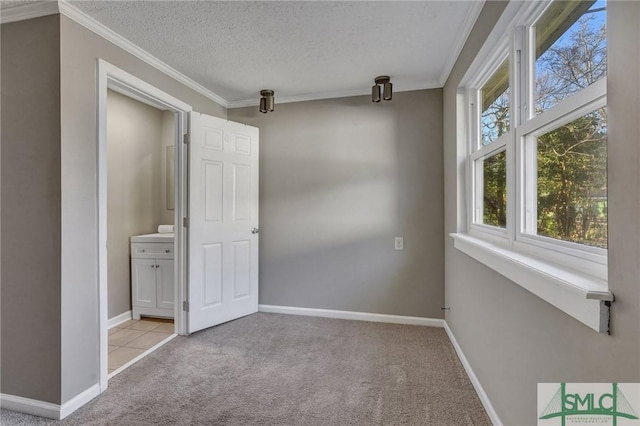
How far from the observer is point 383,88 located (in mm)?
2879

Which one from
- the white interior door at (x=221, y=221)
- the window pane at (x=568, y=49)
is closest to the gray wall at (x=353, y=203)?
the white interior door at (x=221, y=221)

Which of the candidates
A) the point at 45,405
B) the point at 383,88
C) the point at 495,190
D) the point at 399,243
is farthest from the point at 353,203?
the point at 45,405

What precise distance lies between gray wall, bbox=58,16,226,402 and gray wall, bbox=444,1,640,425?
2.35m

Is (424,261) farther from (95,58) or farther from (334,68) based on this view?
(95,58)

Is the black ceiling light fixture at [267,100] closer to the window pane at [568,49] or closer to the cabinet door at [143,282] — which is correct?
the cabinet door at [143,282]

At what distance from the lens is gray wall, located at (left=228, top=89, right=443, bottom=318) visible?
300 cm

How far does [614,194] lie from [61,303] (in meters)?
2.48

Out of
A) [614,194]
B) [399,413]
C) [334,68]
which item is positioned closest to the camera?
[614,194]

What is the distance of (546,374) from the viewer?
1.12m

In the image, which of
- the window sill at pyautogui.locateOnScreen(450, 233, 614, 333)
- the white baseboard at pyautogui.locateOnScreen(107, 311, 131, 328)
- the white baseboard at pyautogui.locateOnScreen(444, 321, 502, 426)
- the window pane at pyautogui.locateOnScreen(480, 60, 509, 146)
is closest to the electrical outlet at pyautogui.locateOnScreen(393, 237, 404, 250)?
the white baseboard at pyautogui.locateOnScreen(444, 321, 502, 426)

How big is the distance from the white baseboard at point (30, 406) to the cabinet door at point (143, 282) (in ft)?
4.57

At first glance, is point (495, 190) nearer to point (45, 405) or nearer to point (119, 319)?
point (45, 405)

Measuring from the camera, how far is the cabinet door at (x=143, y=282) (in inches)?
126

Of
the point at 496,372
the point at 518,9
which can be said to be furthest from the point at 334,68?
the point at 496,372
